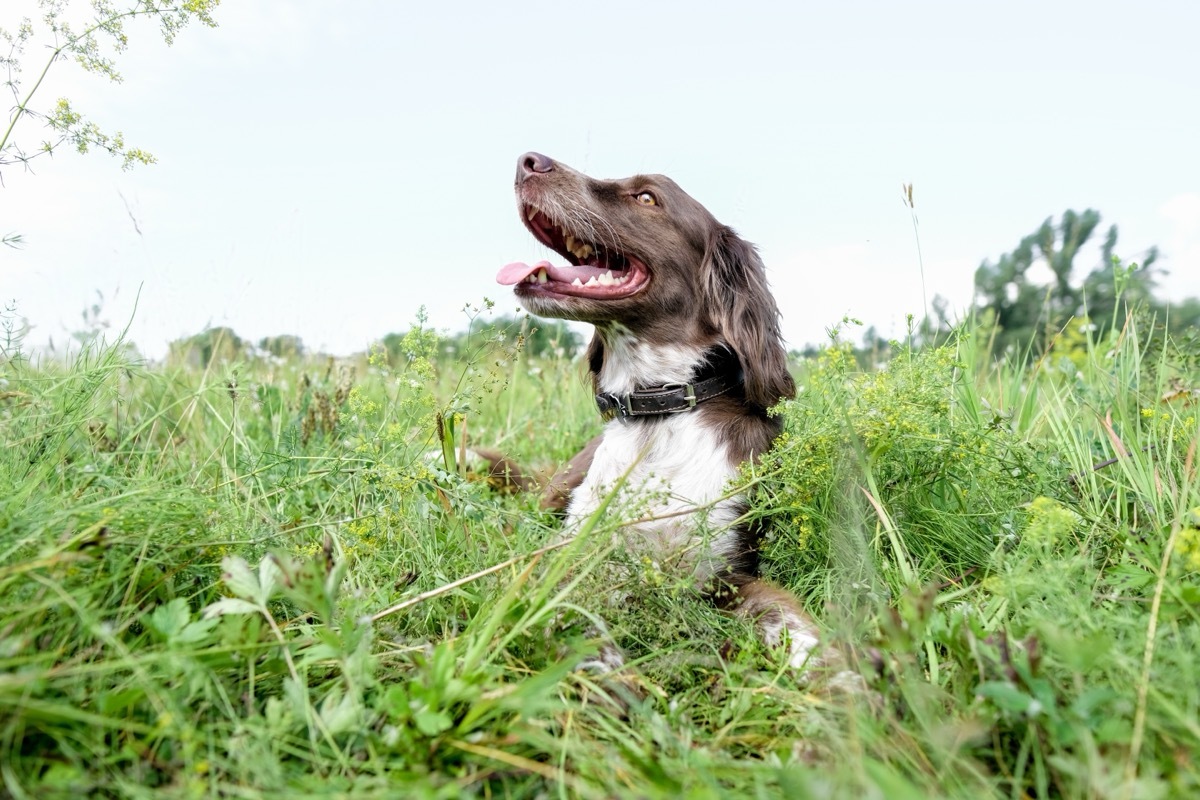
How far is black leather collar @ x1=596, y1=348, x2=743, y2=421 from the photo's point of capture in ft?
10.2

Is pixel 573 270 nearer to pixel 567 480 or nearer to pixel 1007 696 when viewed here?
pixel 567 480

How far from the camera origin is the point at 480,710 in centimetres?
133

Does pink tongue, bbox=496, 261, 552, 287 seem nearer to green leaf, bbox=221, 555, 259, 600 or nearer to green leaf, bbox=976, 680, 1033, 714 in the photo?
green leaf, bbox=221, 555, 259, 600

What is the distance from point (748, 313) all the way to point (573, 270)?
768 millimetres

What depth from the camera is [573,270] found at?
3406 mm

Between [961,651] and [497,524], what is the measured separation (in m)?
1.36

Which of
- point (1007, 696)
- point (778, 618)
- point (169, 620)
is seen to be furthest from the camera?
point (778, 618)

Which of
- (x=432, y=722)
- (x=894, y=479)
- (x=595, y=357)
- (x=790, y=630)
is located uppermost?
(x=595, y=357)

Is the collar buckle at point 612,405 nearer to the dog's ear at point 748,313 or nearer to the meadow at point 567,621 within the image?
the dog's ear at point 748,313

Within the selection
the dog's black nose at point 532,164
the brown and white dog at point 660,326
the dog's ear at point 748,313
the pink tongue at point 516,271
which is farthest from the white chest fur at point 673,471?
the dog's black nose at point 532,164

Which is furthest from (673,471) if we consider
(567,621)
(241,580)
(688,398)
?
(241,580)

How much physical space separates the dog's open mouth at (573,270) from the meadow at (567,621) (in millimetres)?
452

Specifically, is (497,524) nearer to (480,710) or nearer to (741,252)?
(480,710)

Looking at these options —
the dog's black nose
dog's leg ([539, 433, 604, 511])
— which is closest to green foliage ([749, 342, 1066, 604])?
dog's leg ([539, 433, 604, 511])
